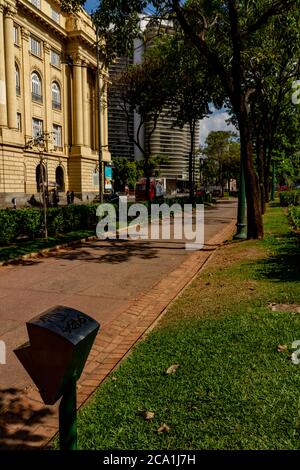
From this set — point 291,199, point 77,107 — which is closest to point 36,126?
point 77,107

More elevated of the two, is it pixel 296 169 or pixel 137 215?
pixel 296 169

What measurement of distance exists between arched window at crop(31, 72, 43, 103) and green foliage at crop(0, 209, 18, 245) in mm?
34847

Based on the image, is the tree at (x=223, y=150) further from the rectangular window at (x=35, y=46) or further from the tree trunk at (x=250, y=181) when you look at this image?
the tree trunk at (x=250, y=181)

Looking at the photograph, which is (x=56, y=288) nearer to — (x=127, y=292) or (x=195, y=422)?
(x=127, y=292)

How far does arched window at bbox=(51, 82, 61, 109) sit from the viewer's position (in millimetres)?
48750

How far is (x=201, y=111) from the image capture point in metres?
28.8

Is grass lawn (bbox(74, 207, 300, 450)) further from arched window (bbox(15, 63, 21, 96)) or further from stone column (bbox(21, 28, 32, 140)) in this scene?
arched window (bbox(15, 63, 21, 96))

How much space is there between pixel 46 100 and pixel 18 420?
47.4 meters

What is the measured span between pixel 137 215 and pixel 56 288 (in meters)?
15.6

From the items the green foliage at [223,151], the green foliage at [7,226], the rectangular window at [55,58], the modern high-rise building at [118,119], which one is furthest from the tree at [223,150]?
the green foliage at [7,226]

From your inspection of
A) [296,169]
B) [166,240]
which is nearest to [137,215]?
[166,240]

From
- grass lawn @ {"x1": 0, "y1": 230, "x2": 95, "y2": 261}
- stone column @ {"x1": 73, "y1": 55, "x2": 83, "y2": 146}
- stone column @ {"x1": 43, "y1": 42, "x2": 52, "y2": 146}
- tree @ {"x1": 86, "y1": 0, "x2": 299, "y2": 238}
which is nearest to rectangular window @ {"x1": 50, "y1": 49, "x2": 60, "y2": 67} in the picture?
stone column @ {"x1": 43, "y1": 42, "x2": 52, "y2": 146}

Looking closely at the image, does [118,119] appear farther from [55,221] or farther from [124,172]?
[55,221]
